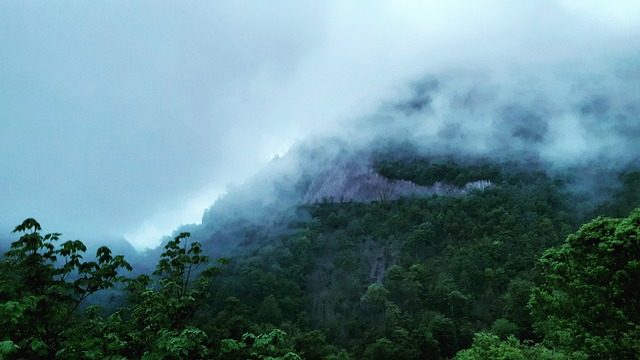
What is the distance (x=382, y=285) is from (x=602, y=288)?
101 meters

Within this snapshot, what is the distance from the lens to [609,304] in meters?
20.8

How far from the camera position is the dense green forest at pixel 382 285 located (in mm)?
7227

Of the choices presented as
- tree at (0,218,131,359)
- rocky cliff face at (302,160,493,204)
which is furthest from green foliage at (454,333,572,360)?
rocky cliff face at (302,160,493,204)

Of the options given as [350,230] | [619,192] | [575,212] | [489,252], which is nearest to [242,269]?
[350,230]

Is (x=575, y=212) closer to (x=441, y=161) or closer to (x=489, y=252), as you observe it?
(x=489, y=252)

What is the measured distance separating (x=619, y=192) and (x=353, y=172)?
10580 cm

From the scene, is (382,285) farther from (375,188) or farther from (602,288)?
(602,288)

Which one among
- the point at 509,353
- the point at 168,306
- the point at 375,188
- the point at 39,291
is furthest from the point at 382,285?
the point at 39,291

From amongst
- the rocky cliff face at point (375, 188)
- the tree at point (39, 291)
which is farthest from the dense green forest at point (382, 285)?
the rocky cliff face at point (375, 188)

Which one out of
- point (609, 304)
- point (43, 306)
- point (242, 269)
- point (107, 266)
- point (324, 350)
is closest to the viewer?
point (43, 306)

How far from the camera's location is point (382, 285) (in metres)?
118

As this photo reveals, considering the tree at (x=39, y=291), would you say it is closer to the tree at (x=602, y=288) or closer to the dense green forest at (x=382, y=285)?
the dense green forest at (x=382, y=285)

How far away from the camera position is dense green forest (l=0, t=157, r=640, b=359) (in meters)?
7.23

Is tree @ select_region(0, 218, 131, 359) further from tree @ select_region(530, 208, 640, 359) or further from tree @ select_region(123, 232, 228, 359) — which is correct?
tree @ select_region(530, 208, 640, 359)
